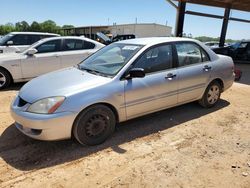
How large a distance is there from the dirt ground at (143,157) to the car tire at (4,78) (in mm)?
2509

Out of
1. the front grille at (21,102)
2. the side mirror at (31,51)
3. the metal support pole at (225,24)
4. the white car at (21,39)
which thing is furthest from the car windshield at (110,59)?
the metal support pole at (225,24)

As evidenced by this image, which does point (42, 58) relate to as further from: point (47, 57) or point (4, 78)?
point (4, 78)

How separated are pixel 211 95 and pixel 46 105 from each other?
358 cm

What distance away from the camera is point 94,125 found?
142 inches

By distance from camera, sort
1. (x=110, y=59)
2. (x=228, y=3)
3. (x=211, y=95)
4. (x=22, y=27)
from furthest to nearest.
Result: (x=22, y=27), (x=228, y=3), (x=211, y=95), (x=110, y=59)

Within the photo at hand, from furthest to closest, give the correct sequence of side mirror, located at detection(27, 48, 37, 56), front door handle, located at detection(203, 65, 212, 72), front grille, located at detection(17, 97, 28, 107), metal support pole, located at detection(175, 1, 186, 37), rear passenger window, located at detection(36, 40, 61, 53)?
metal support pole, located at detection(175, 1, 186, 37), rear passenger window, located at detection(36, 40, 61, 53), side mirror, located at detection(27, 48, 37, 56), front door handle, located at detection(203, 65, 212, 72), front grille, located at detection(17, 97, 28, 107)

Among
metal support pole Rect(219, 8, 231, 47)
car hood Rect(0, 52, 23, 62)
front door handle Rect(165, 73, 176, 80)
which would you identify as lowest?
car hood Rect(0, 52, 23, 62)

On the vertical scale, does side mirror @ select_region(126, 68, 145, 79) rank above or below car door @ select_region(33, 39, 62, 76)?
above

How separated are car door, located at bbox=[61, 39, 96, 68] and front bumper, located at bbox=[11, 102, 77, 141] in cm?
453

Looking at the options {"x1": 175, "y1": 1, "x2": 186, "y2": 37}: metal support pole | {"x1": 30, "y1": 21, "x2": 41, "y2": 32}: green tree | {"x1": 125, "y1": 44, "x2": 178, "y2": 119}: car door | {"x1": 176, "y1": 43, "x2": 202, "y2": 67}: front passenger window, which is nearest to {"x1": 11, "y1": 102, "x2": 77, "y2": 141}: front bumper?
{"x1": 125, "y1": 44, "x2": 178, "y2": 119}: car door

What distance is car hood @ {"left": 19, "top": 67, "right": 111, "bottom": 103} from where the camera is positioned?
342cm

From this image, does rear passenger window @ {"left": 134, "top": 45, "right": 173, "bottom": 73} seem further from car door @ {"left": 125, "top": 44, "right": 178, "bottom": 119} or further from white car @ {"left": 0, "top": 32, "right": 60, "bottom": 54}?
white car @ {"left": 0, "top": 32, "right": 60, "bottom": 54}

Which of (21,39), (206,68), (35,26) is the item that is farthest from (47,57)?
(35,26)

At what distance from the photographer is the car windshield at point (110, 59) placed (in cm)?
399
